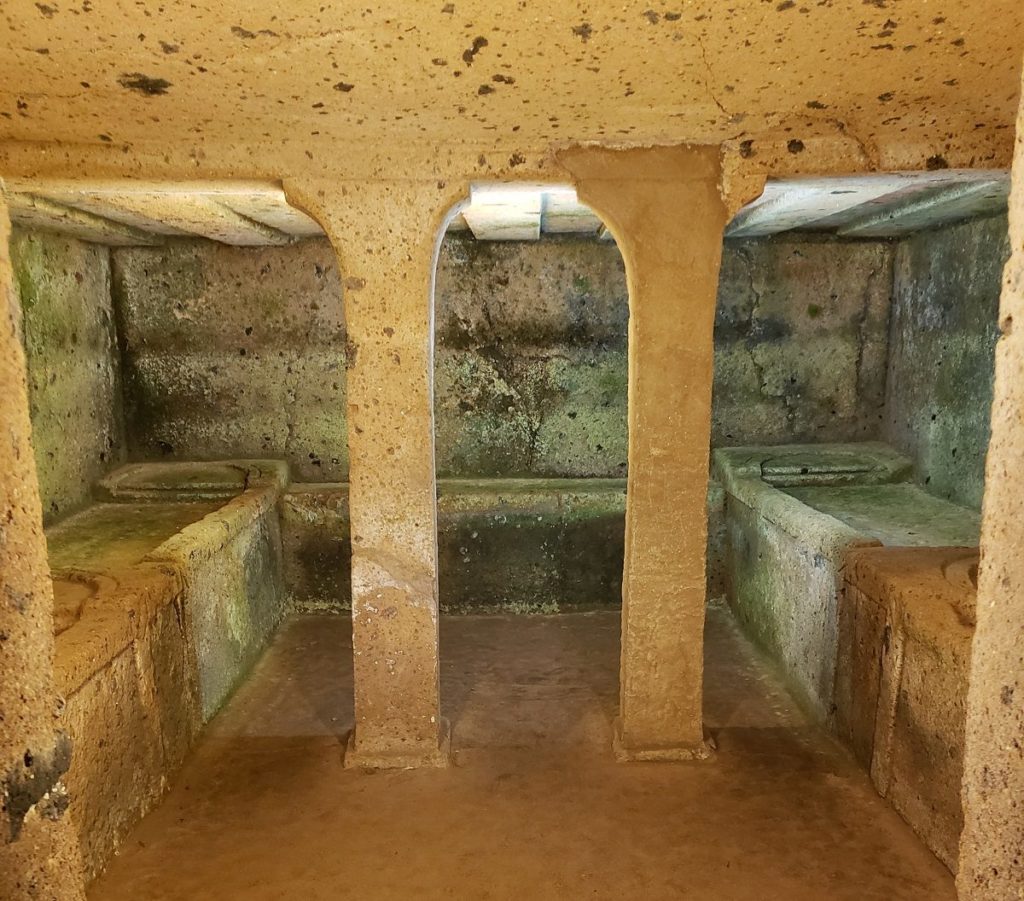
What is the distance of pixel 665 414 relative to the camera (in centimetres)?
330

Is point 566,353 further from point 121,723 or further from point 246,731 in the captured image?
point 121,723

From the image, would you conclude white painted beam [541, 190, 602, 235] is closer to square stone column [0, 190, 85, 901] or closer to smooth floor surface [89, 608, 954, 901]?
smooth floor surface [89, 608, 954, 901]

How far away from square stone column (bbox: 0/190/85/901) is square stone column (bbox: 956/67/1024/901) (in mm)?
1644

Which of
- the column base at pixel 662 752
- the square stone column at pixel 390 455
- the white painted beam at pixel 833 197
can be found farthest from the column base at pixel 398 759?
the white painted beam at pixel 833 197

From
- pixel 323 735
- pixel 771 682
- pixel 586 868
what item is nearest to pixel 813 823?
pixel 586 868

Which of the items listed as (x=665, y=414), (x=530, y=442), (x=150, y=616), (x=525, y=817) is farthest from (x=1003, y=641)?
(x=530, y=442)

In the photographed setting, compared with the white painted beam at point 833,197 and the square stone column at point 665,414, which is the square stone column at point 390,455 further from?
the white painted beam at point 833,197

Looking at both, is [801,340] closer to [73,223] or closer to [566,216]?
[566,216]

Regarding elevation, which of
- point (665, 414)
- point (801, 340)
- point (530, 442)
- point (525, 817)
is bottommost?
point (525, 817)

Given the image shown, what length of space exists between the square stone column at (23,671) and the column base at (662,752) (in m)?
2.65

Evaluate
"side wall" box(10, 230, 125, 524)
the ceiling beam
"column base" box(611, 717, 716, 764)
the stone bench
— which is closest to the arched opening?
"column base" box(611, 717, 716, 764)

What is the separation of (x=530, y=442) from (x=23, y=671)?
4.98 m

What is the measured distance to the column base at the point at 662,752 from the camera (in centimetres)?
355

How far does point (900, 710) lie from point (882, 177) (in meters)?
2.28
